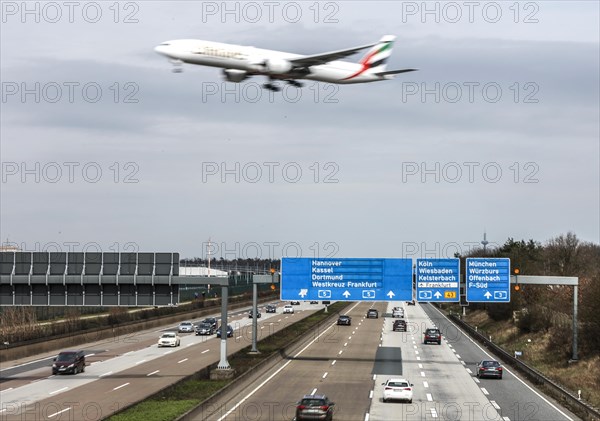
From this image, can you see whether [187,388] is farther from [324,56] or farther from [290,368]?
[324,56]

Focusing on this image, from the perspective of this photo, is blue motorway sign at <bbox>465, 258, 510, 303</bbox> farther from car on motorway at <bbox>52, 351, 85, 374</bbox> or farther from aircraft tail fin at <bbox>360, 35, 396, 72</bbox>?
car on motorway at <bbox>52, 351, 85, 374</bbox>

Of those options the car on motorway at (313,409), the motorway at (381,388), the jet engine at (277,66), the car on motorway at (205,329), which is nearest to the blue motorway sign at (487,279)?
the motorway at (381,388)

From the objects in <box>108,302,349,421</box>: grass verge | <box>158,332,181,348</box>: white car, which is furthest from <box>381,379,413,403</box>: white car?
<box>158,332,181,348</box>: white car

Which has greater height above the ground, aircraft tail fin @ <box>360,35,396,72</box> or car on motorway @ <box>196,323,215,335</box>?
aircraft tail fin @ <box>360,35,396,72</box>

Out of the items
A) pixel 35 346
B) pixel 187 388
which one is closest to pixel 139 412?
pixel 187 388

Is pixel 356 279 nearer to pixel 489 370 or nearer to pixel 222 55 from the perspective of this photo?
pixel 489 370

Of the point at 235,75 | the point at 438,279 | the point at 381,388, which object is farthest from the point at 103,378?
the point at 235,75
